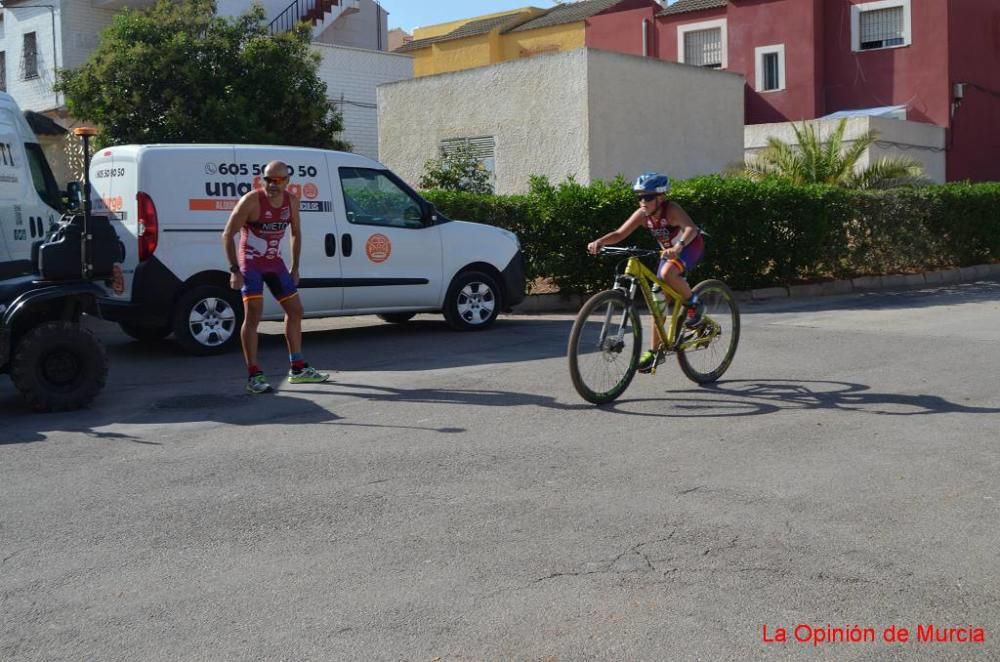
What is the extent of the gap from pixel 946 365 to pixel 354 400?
16.3 ft

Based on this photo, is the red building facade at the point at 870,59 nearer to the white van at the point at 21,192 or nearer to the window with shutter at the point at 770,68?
the window with shutter at the point at 770,68

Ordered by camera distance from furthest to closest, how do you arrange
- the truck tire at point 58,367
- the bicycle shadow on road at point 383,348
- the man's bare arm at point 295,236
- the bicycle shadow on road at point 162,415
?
the bicycle shadow on road at point 383,348 < the man's bare arm at point 295,236 < the truck tire at point 58,367 < the bicycle shadow on road at point 162,415

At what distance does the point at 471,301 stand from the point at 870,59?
75.7 feet

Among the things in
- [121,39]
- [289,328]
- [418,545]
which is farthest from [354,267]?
[121,39]

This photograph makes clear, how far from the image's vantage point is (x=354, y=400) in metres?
8.77

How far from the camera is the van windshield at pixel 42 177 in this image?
481 inches

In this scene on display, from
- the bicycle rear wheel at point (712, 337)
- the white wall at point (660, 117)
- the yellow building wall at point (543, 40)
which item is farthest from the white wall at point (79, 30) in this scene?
the bicycle rear wheel at point (712, 337)

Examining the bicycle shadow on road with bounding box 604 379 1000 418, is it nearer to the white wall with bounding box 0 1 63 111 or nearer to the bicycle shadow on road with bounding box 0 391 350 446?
the bicycle shadow on road with bounding box 0 391 350 446

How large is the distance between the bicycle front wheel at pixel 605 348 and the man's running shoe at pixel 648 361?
65 mm

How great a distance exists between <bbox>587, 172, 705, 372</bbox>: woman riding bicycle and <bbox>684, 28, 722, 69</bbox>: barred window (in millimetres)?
27158

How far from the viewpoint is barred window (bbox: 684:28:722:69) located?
34.6 meters

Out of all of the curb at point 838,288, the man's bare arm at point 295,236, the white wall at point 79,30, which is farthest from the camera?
the white wall at point 79,30

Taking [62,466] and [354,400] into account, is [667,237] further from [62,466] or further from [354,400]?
[62,466]

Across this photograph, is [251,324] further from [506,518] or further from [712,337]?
[506,518]
